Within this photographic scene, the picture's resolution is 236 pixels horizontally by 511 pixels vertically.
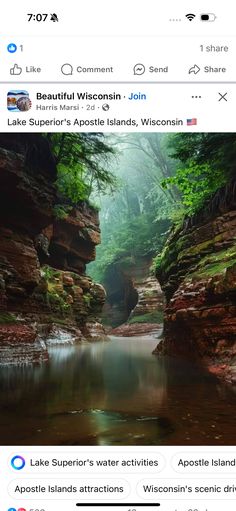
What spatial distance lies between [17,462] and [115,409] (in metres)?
1.61

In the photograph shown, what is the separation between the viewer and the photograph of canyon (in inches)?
126

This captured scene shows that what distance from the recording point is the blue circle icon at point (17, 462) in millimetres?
2340

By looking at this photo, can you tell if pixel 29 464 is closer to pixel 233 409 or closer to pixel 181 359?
pixel 233 409

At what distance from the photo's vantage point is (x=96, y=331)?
822 inches

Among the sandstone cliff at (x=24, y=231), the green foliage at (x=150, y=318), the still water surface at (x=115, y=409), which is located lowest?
the green foliage at (x=150, y=318)
